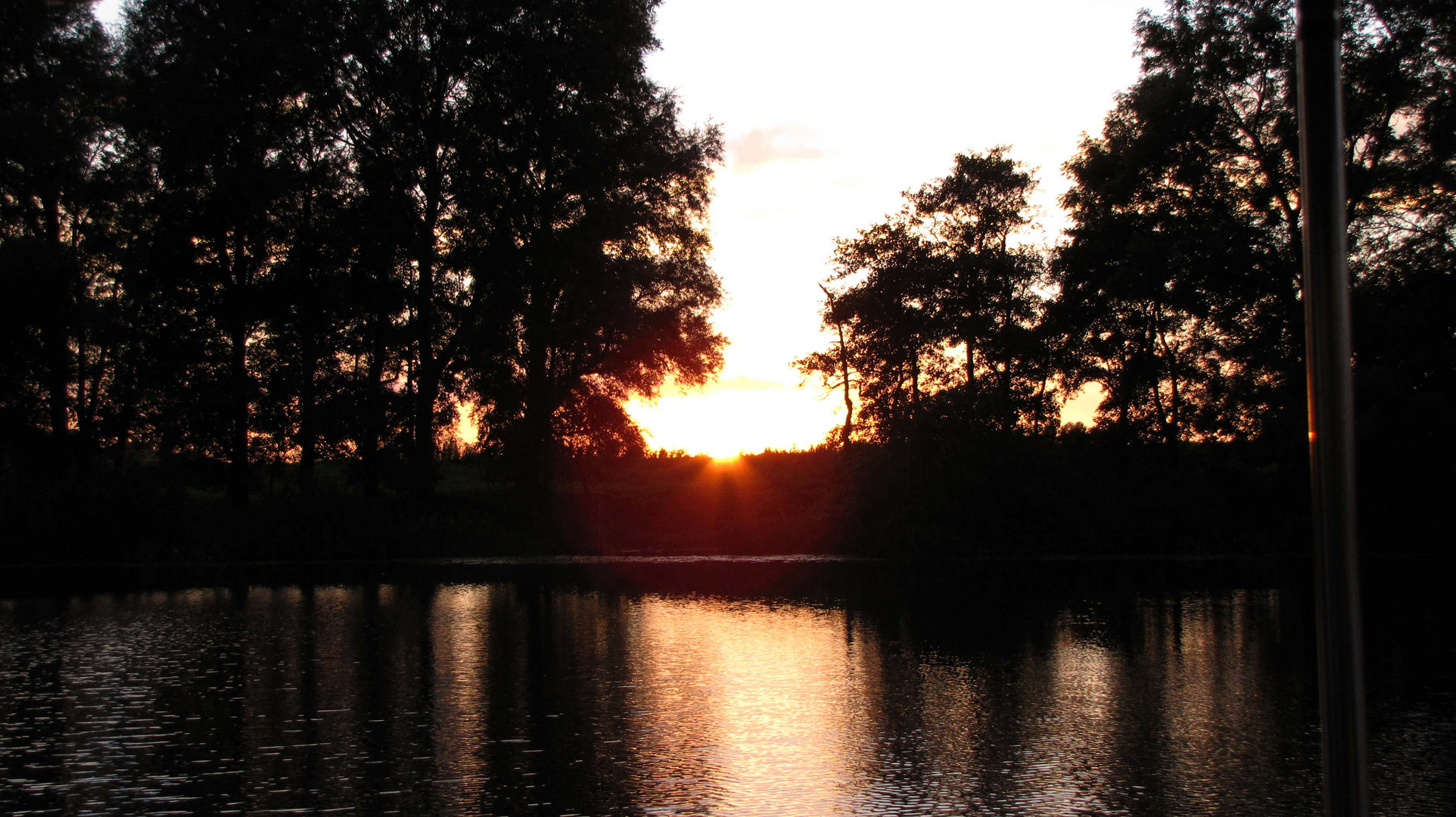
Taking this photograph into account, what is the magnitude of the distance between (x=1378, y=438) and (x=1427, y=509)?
2073 mm

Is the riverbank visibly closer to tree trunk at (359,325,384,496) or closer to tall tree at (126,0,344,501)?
tree trunk at (359,325,384,496)

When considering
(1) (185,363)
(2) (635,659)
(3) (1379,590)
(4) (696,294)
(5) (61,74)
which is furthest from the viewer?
(4) (696,294)

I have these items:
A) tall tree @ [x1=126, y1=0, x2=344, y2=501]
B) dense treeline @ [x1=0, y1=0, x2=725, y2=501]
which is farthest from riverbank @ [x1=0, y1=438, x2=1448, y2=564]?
tall tree @ [x1=126, y1=0, x2=344, y2=501]

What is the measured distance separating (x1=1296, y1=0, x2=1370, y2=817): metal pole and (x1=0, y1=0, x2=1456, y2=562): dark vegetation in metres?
24.4

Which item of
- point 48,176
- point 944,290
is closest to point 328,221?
point 48,176

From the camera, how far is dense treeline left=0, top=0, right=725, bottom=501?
1163 inches

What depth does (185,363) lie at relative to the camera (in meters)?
29.9

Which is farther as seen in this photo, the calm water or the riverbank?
the riverbank

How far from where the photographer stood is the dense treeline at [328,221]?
29531 millimetres

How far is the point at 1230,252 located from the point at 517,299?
20267mm

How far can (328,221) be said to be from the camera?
30141mm

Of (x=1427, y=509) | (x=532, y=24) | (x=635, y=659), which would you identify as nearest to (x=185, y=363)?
(x=532, y=24)

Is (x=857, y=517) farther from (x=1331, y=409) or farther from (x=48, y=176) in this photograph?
(x=48, y=176)

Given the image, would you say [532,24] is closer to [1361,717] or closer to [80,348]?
[80,348]
